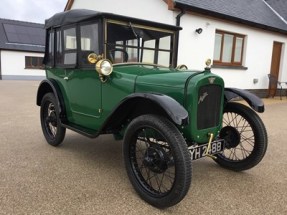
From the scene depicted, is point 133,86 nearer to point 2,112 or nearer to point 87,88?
point 87,88

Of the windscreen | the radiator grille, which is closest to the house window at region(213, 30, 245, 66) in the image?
the windscreen

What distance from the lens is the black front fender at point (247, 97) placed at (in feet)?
11.4

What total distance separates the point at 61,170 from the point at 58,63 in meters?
1.73

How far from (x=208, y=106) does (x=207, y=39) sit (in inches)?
264

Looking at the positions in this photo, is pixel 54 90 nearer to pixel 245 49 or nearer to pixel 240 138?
pixel 240 138

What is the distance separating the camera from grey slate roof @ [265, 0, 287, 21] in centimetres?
1362

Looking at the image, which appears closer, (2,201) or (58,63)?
(2,201)

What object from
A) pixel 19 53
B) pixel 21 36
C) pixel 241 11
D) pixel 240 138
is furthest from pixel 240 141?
pixel 21 36

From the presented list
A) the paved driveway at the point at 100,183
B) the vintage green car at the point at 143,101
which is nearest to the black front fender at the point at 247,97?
the vintage green car at the point at 143,101

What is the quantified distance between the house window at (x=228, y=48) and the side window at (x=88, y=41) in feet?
22.8

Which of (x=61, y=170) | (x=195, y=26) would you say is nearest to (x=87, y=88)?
(x=61, y=170)

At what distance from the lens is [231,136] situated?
3828 mm

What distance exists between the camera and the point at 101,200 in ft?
9.54

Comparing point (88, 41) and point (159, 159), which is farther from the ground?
point (88, 41)
